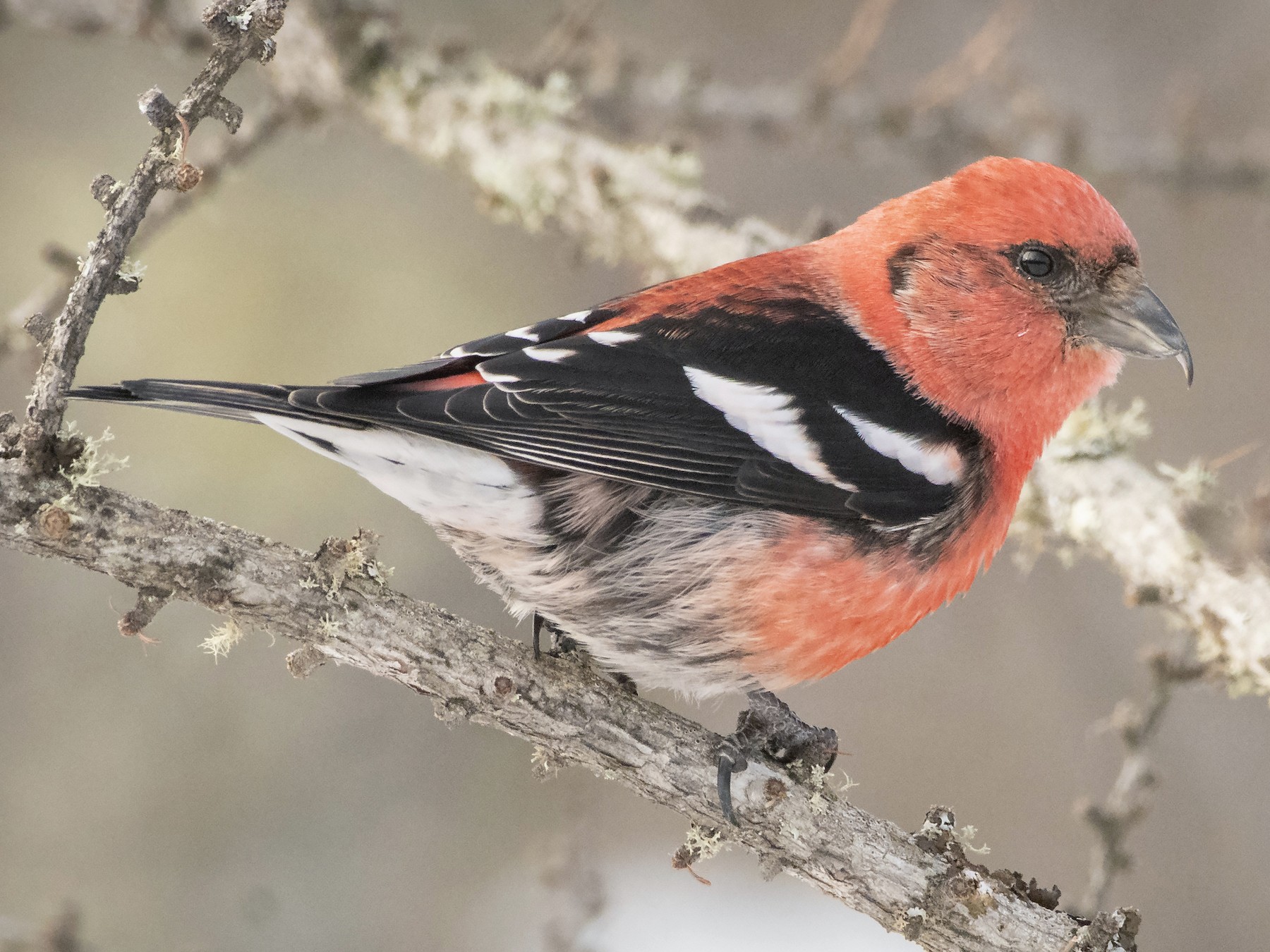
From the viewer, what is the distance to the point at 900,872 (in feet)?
8.87

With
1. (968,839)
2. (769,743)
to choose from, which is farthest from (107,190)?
(968,839)

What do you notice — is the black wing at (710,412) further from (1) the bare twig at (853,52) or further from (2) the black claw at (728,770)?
(1) the bare twig at (853,52)

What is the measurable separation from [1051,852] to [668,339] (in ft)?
11.0

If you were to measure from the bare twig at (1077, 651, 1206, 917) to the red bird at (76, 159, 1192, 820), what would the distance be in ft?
1.90

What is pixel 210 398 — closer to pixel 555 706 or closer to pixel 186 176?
pixel 186 176

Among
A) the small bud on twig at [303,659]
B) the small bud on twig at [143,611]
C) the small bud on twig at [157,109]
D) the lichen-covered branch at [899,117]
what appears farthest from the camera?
the lichen-covered branch at [899,117]

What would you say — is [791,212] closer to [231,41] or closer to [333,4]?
[333,4]

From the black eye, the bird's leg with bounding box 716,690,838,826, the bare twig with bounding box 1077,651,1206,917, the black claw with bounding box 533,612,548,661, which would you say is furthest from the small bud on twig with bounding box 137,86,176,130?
the bare twig with bounding box 1077,651,1206,917

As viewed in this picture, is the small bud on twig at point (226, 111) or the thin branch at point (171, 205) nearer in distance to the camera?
the small bud on twig at point (226, 111)

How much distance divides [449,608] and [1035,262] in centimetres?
290

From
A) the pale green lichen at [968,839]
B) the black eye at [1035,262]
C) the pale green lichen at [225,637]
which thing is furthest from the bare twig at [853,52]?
the pale green lichen at [225,637]

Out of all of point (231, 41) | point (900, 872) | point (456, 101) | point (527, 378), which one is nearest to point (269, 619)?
point (527, 378)

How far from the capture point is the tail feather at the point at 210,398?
2.35m

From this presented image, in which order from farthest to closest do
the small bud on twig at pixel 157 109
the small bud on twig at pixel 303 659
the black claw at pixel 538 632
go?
the black claw at pixel 538 632, the small bud on twig at pixel 303 659, the small bud on twig at pixel 157 109
